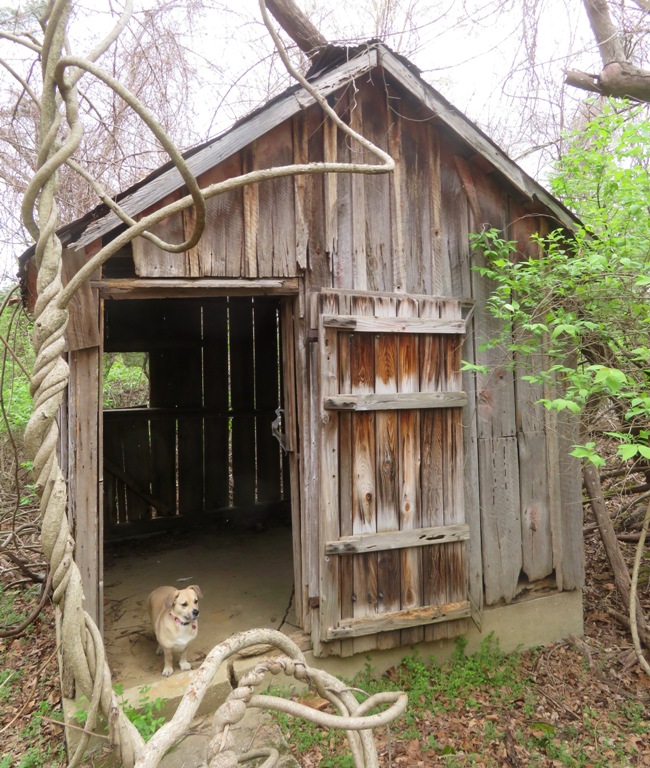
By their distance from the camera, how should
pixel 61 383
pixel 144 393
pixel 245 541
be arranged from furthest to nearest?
pixel 144 393
pixel 245 541
pixel 61 383

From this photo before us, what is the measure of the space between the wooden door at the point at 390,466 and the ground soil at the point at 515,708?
29.2 inches

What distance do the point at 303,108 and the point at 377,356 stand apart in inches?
71.6

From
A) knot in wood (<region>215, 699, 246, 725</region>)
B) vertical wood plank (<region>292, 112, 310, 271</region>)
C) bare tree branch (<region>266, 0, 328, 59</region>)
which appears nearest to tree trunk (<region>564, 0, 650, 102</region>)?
vertical wood plank (<region>292, 112, 310, 271</region>)

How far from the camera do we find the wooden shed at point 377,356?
11.3 ft

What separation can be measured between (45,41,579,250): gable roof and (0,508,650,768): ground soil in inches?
112

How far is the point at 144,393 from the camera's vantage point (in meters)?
11.0

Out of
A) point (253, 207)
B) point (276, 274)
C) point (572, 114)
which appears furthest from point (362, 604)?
point (572, 114)

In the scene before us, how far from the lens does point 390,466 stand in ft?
13.3

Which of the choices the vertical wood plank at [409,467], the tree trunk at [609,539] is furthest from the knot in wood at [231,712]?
the tree trunk at [609,539]

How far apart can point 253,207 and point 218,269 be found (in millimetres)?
520

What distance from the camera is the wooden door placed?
3.84 m

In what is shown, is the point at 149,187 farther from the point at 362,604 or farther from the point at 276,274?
the point at 362,604

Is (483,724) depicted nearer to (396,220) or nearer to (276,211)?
(396,220)

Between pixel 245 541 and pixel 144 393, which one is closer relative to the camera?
pixel 245 541
